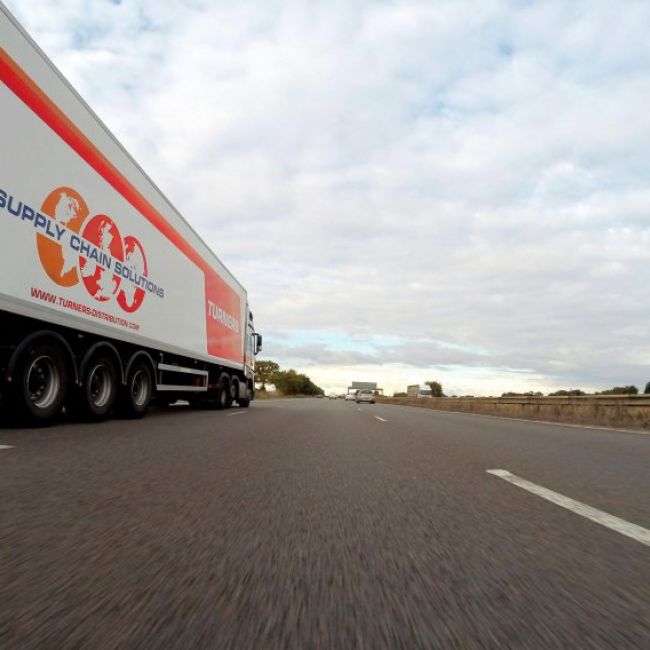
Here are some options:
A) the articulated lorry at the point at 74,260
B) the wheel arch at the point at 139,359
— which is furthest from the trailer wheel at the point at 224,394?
the wheel arch at the point at 139,359

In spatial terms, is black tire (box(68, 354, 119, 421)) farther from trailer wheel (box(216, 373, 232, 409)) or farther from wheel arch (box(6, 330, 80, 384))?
trailer wheel (box(216, 373, 232, 409))

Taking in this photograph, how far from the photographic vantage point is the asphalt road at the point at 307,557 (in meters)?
1.98

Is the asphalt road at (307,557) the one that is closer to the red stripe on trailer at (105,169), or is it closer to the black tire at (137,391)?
the red stripe on trailer at (105,169)

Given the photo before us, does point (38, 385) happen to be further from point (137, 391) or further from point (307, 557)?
point (307, 557)

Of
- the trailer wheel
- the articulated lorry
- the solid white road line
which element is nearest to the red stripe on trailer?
the articulated lorry

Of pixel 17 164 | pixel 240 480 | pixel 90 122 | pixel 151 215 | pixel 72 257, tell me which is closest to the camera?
pixel 240 480

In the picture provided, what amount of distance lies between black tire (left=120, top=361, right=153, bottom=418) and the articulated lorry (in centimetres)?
3

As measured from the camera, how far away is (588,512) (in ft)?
13.3

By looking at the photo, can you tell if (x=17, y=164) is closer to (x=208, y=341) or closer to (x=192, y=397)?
(x=208, y=341)

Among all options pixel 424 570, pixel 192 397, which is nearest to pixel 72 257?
pixel 424 570

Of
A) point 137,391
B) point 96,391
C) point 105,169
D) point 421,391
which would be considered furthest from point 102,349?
point 421,391

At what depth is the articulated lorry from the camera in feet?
23.2

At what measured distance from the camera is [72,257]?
835 cm

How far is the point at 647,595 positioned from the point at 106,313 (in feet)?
28.8
